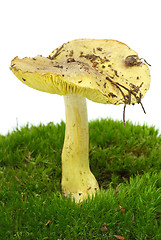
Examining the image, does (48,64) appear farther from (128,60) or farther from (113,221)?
(113,221)

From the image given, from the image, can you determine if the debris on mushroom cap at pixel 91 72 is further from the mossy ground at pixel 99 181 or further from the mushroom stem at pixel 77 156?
the mossy ground at pixel 99 181

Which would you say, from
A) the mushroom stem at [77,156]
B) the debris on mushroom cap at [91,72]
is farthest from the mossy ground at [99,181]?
the debris on mushroom cap at [91,72]

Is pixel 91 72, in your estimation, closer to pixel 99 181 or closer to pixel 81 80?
pixel 81 80

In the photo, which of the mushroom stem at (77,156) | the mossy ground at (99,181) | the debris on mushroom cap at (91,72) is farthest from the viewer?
the mushroom stem at (77,156)

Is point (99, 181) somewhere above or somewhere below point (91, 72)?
below

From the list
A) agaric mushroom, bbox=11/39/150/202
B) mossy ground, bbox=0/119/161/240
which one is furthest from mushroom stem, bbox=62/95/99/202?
mossy ground, bbox=0/119/161/240

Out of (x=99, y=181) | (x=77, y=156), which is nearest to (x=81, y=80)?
(x=77, y=156)

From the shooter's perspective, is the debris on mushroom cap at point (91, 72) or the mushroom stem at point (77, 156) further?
the mushroom stem at point (77, 156)

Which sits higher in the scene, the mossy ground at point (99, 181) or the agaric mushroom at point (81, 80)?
the agaric mushroom at point (81, 80)
